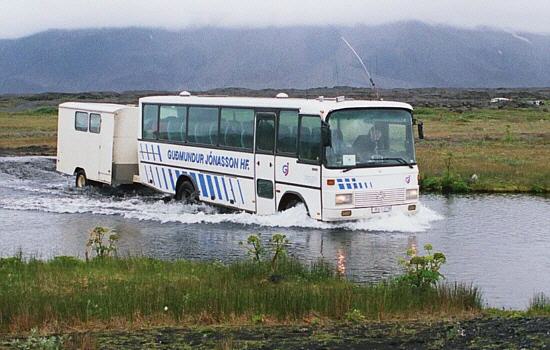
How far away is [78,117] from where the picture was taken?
88.6ft

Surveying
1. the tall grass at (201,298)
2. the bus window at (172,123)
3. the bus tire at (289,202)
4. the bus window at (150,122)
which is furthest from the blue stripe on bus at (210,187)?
the tall grass at (201,298)

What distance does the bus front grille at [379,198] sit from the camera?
1841 cm

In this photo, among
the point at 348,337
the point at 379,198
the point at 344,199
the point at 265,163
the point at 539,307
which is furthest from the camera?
the point at 265,163

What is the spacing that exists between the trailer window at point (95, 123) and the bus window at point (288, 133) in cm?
771

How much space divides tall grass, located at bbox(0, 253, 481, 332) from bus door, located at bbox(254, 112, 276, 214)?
7.08 meters

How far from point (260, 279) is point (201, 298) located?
183 cm

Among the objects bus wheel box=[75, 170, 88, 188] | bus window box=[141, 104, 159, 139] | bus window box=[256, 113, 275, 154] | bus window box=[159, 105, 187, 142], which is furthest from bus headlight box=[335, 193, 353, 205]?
bus wheel box=[75, 170, 88, 188]

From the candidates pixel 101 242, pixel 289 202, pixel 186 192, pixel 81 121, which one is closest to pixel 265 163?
pixel 289 202

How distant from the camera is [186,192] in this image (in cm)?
2281

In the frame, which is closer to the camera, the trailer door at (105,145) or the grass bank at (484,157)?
the trailer door at (105,145)

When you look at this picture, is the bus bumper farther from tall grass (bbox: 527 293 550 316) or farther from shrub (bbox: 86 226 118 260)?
tall grass (bbox: 527 293 550 316)

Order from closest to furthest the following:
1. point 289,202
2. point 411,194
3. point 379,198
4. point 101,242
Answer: point 101,242 < point 379,198 < point 411,194 < point 289,202

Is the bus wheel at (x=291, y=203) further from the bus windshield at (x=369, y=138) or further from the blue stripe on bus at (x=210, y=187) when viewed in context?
the blue stripe on bus at (x=210, y=187)

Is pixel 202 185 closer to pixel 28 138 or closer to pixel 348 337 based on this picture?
pixel 348 337
